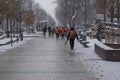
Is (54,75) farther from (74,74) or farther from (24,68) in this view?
(24,68)

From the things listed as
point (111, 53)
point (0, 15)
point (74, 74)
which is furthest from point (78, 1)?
point (74, 74)

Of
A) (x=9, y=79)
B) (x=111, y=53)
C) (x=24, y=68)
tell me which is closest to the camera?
(x=9, y=79)

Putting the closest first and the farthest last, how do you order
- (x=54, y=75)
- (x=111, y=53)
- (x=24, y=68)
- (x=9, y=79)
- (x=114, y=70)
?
(x=9, y=79), (x=54, y=75), (x=114, y=70), (x=24, y=68), (x=111, y=53)

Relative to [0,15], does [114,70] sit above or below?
below

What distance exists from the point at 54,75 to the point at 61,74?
0.39m

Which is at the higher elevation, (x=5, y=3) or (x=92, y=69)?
(x=5, y=3)

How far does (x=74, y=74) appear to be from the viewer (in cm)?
1619

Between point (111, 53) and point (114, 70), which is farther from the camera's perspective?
point (111, 53)

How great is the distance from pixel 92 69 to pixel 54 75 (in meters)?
2.47

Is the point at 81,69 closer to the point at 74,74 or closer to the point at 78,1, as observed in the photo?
the point at 74,74

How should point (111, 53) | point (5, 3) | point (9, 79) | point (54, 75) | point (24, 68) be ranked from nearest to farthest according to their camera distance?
point (9, 79), point (54, 75), point (24, 68), point (111, 53), point (5, 3)

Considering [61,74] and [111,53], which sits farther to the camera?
[111,53]

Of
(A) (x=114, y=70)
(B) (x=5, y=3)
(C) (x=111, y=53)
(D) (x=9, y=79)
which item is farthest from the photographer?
(B) (x=5, y=3)

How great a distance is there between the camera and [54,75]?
1591 cm
